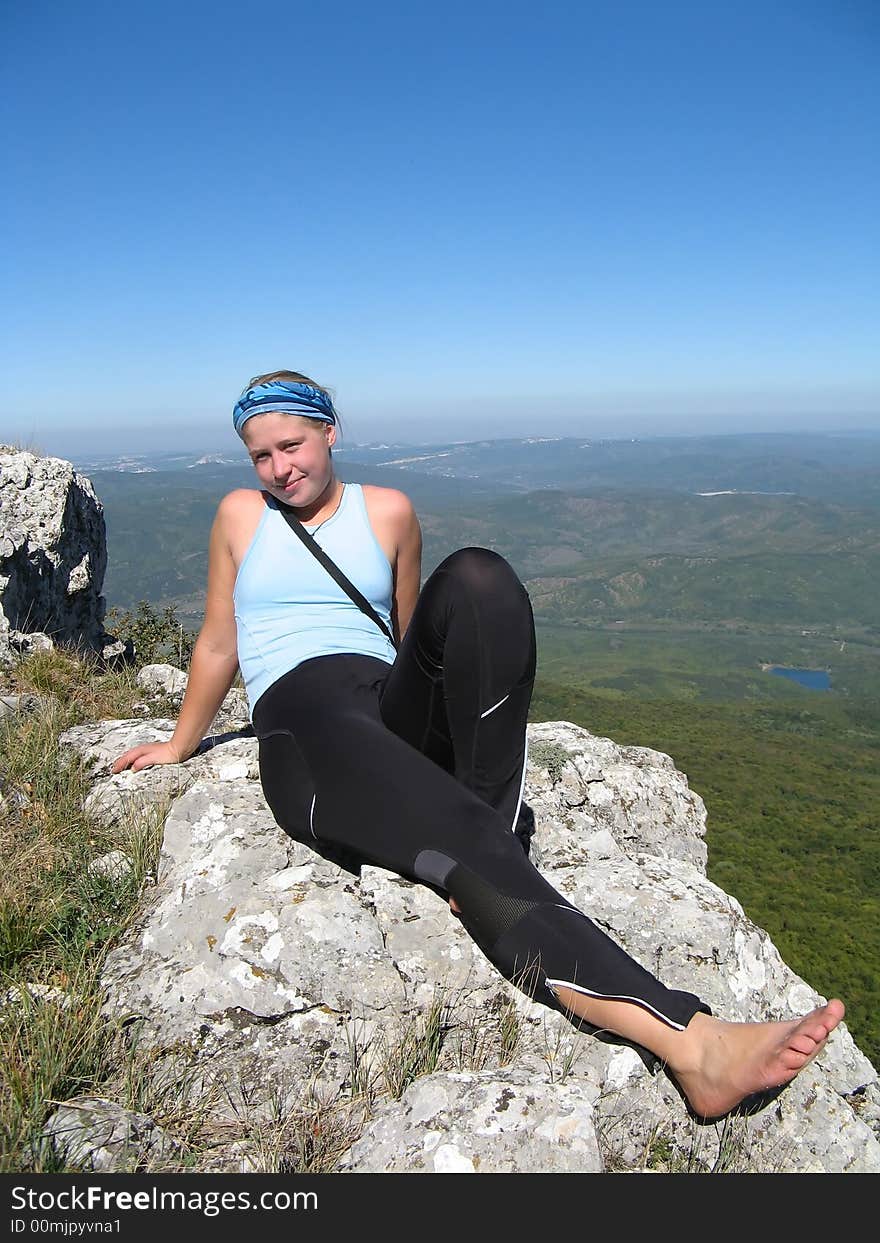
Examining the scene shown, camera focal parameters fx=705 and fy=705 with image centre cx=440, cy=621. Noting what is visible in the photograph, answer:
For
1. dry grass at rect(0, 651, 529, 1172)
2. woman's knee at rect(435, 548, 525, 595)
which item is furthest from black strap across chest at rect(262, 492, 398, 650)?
dry grass at rect(0, 651, 529, 1172)

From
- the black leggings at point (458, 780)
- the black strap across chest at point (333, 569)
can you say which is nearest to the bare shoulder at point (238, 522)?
the black strap across chest at point (333, 569)

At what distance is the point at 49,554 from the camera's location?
834cm

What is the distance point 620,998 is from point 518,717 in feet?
3.68

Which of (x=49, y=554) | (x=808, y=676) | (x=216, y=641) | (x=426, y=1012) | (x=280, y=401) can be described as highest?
(x=280, y=401)

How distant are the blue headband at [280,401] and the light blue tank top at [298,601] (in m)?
0.56

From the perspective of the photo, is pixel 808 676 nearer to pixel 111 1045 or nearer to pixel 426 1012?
pixel 426 1012

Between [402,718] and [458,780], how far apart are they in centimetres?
39

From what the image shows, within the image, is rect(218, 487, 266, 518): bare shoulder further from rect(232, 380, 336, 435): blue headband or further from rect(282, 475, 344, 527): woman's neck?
rect(232, 380, 336, 435): blue headband

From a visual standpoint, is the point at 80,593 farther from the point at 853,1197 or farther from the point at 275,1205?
the point at 853,1197

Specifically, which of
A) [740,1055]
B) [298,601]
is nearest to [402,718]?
[298,601]

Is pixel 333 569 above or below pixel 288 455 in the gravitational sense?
below

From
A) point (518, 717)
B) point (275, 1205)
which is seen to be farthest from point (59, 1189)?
point (518, 717)

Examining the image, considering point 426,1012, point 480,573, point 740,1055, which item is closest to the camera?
point 740,1055

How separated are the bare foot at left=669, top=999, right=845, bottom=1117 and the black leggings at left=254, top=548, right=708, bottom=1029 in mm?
102
